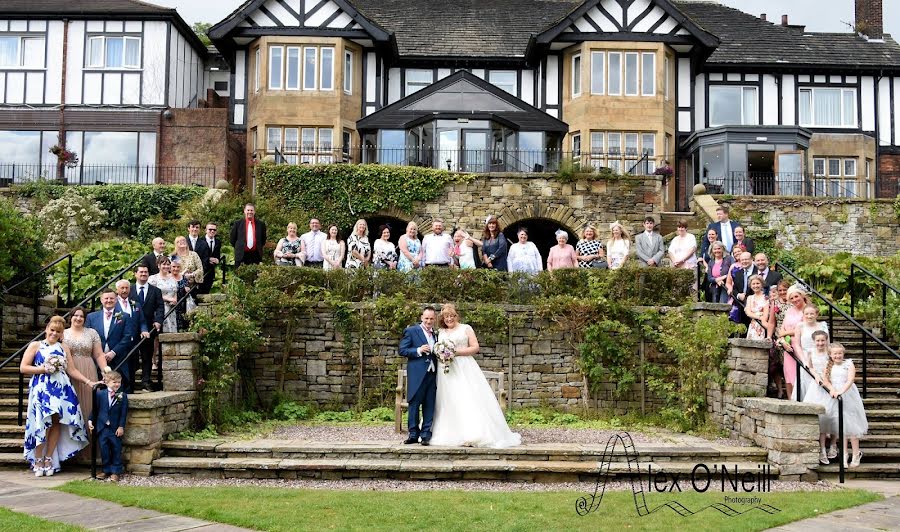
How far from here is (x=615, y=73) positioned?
94.6ft

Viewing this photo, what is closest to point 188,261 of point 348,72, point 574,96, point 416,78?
point 348,72

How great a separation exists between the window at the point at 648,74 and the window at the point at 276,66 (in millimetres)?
11355

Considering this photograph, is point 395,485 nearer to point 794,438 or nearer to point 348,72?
point 794,438

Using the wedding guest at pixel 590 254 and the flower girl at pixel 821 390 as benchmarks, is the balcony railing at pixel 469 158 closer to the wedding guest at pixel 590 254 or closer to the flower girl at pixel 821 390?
the wedding guest at pixel 590 254

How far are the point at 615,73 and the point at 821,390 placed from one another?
19.6 metres

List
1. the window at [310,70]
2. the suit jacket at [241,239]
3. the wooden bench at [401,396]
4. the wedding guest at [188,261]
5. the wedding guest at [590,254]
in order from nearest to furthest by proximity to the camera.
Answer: the wooden bench at [401,396]
the wedding guest at [188,261]
the suit jacket at [241,239]
the wedding guest at [590,254]
the window at [310,70]

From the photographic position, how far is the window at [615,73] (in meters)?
28.8

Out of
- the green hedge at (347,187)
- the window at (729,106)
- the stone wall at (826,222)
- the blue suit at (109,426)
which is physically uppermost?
the window at (729,106)

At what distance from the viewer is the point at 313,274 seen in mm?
14703

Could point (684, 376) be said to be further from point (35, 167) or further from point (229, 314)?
point (35, 167)

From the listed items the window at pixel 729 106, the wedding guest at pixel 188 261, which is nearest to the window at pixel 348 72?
the window at pixel 729 106

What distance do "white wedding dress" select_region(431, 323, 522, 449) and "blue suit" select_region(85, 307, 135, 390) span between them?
3853 mm

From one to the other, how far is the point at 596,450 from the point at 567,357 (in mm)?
3986

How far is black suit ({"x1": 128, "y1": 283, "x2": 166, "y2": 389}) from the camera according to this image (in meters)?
11.8
